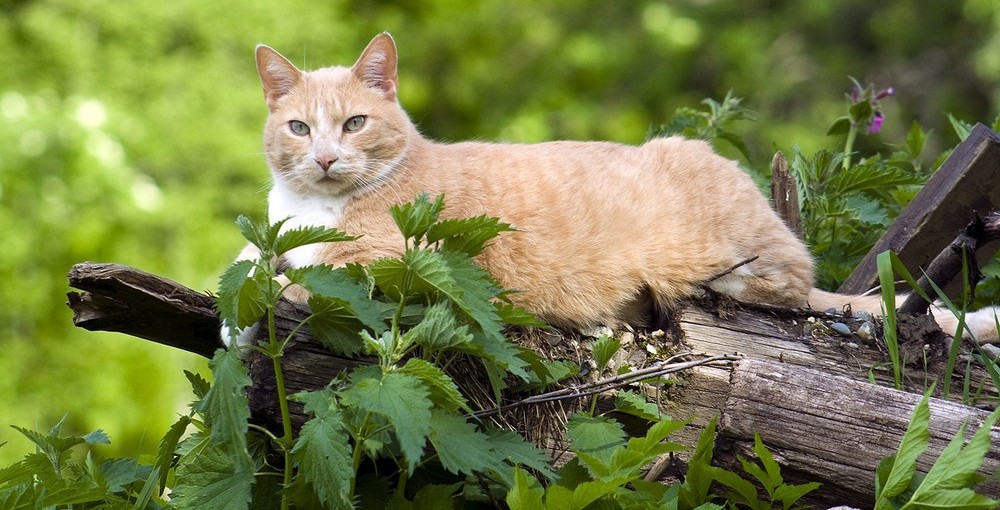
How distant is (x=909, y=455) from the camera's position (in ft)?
5.74

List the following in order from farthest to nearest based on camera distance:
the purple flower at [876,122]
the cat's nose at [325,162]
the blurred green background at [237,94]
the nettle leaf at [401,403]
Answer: the blurred green background at [237,94], the purple flower at [876,122], the cat's nose at [325,162], the nettle leaf at [401,403]

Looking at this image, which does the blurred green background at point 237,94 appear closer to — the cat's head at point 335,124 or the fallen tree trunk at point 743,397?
the cat's head at point 335,124

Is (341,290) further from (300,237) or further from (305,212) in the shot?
(305,212)

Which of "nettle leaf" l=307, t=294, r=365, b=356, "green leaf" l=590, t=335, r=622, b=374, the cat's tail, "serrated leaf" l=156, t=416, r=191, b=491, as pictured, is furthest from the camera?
the cat's tail

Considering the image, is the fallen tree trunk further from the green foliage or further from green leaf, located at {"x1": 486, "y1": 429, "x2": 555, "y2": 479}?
green leaf, located at {"x1": 486, "y1": 429, "x2": 555, "y2": 479}

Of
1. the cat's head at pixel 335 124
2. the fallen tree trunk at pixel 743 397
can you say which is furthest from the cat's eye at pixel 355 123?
the fallen tree trunk at pixel 743 397

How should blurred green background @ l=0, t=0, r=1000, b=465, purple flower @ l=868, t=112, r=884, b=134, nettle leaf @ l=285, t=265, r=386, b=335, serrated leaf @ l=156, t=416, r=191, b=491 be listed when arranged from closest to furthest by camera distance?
nettle leaf @ l=285, t=265, r=386, b=335 → serrated leaf @ l=156, t=416, r=191, b=491 → purple flower @ l=868, t=112, r=884, b=134 → blurred green background @ l=0, t=0, r=1000, b=465

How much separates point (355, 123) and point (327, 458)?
136cm

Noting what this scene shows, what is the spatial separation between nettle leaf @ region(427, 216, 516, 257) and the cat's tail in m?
1.11

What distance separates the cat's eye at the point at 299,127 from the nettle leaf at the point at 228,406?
4.16 feet

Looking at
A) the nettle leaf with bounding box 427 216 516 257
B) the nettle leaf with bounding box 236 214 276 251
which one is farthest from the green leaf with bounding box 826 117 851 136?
the nettle leaf with bounding box 236 214 276 251

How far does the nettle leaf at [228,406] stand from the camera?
1.61m

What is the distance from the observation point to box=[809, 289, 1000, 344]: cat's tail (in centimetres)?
254

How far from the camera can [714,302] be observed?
253 cm
